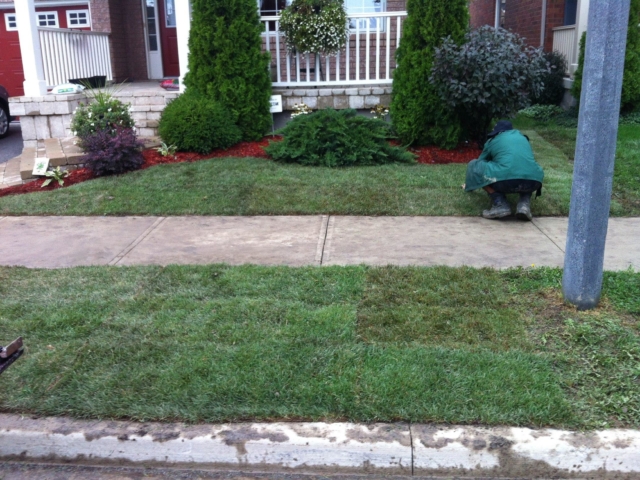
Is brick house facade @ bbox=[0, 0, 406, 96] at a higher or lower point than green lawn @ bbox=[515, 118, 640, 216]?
higher

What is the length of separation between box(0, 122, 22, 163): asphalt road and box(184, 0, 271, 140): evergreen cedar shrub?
4628 millimetres

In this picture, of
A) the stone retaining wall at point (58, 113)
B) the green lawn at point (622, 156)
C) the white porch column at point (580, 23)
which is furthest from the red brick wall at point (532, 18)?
the stone retaining wall at point (58, 113)

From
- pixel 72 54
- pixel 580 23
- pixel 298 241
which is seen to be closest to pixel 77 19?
pixel 72 54

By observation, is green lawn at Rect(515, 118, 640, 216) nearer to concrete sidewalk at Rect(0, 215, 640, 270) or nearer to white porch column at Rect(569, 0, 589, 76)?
concrete sidewalk at Rect(0, 215, 640, 270)

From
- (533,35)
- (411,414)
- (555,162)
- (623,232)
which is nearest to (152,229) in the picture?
(411,414)

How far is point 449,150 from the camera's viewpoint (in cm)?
954

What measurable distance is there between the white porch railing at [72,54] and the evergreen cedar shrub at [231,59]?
2900 mm

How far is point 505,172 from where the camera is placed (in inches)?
254

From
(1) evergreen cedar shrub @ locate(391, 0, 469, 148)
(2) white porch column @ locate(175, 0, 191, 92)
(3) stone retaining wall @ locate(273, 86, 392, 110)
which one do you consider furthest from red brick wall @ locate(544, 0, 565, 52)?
(2) white porch column @ locate(175, 0, 191, 92)

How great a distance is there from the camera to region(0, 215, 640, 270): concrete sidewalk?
18.5ft

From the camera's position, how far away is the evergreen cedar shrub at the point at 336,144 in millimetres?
8719

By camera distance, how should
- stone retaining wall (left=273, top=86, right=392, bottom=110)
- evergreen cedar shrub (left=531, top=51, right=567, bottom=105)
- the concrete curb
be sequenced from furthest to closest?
evergreen cedar shrub (left=531, top=51, right=567, bottom=105) < stone retaining wall (left=273, top=86, right=392, bottom=110) < the concrete curb

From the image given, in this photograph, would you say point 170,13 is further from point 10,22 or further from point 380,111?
point 380,111

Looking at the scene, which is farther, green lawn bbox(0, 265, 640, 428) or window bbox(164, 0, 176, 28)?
window bbox(164, 0, 176, 28)
